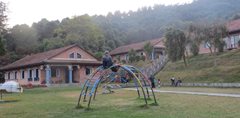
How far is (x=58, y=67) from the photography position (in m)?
49.5

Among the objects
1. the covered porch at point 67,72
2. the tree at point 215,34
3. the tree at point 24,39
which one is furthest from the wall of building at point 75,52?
the tree at point 24,39

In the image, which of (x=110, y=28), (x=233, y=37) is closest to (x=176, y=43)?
(x=233, y=37)

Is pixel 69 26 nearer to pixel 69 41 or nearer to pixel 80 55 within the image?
pixel 69 41

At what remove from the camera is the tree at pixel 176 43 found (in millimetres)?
41844

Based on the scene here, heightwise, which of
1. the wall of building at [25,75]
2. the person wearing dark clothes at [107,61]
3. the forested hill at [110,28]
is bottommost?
the wall of building at [25,75]

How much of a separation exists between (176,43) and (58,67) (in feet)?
59.2

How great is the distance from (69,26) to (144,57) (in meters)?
34.5

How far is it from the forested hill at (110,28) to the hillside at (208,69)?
10.9m

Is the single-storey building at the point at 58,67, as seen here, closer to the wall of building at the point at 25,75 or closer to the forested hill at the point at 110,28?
the wall of building at the point at 25,75

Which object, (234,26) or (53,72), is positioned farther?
(53,72)

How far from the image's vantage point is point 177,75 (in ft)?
129

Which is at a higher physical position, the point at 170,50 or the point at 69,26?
the point at 69,26

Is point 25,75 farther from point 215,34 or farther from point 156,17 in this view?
point 156,17

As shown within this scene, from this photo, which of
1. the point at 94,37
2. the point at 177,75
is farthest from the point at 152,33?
the point at 177,75
